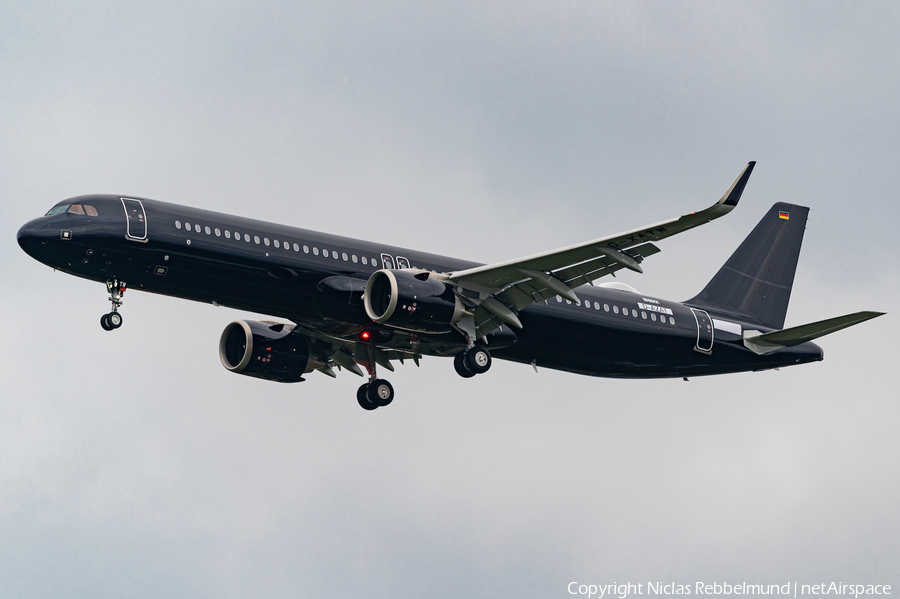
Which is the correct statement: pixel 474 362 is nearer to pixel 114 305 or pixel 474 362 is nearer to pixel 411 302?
→ pixel 411 302

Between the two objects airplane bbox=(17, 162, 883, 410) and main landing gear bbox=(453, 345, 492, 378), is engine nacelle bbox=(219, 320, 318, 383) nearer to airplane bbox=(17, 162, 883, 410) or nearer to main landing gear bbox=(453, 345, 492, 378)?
airplane bbox=(17, 162, 883, 410)

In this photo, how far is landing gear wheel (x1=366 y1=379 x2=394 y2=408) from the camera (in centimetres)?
4494

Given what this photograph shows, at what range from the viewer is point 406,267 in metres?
40.5

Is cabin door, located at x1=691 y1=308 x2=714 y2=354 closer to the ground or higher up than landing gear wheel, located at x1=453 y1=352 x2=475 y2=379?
higher up

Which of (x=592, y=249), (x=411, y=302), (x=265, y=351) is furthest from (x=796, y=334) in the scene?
(x=265, y=351)

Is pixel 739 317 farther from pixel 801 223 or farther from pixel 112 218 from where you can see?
pixel 112 218

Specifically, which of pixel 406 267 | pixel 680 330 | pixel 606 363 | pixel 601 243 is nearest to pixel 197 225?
pixel 406 267

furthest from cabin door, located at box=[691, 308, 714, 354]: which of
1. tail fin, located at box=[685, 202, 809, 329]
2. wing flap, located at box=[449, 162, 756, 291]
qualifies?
wing flap, located at box=[449, 162, 756, 291]

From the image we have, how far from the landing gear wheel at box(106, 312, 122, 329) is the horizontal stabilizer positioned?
25022 millimetres

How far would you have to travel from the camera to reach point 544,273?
3875cm

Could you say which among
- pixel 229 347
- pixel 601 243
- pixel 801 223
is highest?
pixel 801 223

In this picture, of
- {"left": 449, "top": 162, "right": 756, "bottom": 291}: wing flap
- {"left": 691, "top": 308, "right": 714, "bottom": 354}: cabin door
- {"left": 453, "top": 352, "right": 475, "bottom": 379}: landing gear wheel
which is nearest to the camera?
{"left": 449, "top": 162, "right": 756, "bottom": 291}: wing flap

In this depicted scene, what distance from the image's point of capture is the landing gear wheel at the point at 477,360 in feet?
133

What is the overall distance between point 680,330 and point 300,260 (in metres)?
16.3
